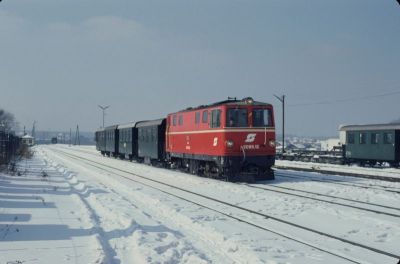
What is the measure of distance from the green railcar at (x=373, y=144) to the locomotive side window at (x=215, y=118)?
14.7 m

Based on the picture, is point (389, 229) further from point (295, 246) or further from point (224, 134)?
point (224, 134)

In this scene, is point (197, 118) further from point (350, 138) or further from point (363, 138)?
point (350, 138)

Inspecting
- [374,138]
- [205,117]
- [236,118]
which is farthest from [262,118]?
[374,138]

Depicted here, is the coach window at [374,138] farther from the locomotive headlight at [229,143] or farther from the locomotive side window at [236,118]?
the locomotive headlight at [229,143]

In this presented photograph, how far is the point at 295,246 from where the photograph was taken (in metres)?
7.75

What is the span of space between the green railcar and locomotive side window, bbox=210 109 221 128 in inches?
580

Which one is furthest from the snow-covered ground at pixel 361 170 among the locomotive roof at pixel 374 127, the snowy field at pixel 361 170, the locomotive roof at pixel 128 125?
the locomotive roof at pixel 128 125

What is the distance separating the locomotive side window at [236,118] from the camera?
765 inches

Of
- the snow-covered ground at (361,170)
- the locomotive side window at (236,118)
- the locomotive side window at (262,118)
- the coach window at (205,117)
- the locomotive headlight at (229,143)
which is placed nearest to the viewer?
the locomotive headlight at (229,143)

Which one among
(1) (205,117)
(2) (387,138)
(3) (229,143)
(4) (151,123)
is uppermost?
(4) (151,123)

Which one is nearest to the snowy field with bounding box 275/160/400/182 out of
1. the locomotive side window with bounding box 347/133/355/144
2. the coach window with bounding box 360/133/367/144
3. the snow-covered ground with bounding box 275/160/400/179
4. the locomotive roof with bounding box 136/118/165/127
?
the snow-covered ground with bounding box 275/160/400/179

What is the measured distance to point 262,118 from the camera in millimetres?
19922

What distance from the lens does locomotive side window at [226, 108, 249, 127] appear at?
765 inches

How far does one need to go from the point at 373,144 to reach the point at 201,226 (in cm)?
2524
